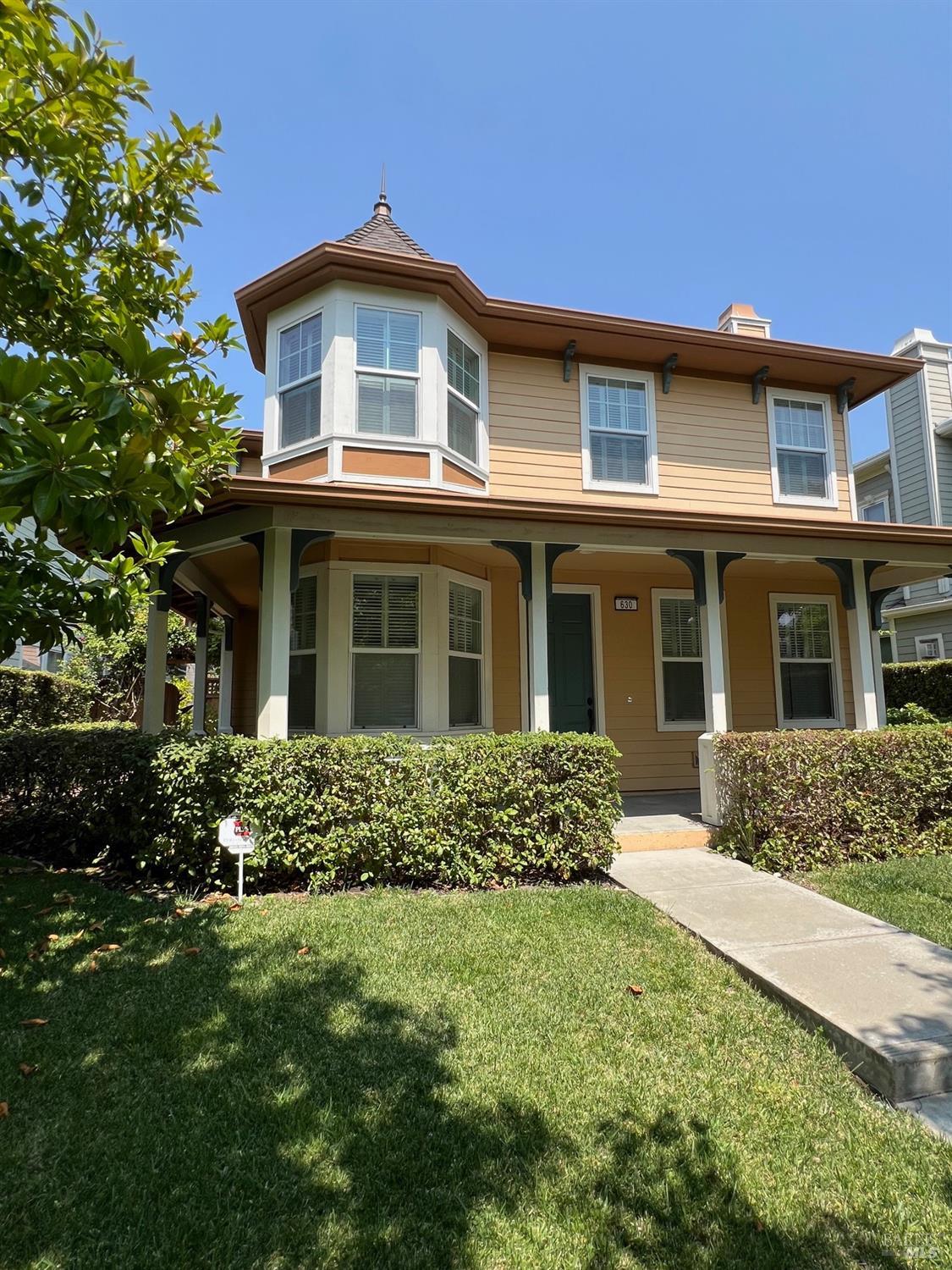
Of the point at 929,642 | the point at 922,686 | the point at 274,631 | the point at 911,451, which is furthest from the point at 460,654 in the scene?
the point at 911,451

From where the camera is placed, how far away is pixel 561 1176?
6.74 ft

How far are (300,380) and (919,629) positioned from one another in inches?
609

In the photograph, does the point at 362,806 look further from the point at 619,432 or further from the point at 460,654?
the point at 619,432

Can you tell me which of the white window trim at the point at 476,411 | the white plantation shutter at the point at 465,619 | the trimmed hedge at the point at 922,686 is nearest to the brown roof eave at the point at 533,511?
the white window trim at the point at 476,411

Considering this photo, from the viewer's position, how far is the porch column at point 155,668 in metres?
6.53

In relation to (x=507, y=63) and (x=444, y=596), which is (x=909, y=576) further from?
(x=507, y=63)

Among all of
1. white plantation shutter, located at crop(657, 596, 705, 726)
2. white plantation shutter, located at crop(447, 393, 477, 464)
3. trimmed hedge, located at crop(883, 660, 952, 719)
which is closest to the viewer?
white plantation shutter, located at crop(447, 393, 477, 464)

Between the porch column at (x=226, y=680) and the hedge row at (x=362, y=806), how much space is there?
4.23 metres

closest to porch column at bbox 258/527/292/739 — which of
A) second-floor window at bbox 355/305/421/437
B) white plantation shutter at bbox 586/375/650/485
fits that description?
second-floor window at bbox 355/305/421/437

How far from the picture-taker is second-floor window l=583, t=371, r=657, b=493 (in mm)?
8586

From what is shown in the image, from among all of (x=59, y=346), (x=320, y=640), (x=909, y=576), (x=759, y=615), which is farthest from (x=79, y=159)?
(x=909, y=576)

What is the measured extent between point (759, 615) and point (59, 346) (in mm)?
8867

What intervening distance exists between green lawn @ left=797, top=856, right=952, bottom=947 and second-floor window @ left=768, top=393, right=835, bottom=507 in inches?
214

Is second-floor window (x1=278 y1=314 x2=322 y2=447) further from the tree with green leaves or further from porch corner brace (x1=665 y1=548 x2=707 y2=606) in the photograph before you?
porch corner brace (x1=665 y1=548 x2=707 y2=606)
